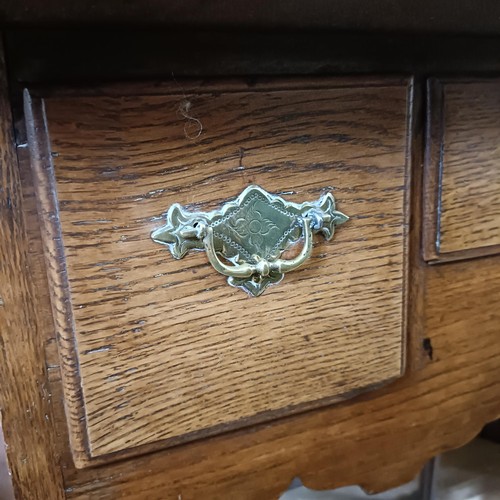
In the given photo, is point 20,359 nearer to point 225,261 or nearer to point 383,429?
point 225,261

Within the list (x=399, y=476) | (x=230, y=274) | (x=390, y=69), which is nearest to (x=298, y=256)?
(x=230, y=274)

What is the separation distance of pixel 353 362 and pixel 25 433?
0.25 metres

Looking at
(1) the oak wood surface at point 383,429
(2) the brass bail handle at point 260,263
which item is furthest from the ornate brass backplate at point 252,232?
(1) the oak wood surface at point 383,429

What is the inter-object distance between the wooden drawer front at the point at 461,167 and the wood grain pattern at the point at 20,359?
1.01 feet

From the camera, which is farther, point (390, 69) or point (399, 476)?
point (399, 476)

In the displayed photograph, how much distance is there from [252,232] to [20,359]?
17 centimetres

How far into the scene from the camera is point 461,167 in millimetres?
496

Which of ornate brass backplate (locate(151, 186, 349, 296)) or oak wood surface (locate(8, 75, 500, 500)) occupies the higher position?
ornate brass backplate (locate(151, 186, 349, 296))

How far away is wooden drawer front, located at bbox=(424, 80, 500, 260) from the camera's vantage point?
1.58 ft

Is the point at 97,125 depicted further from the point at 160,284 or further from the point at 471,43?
the point at 471,43

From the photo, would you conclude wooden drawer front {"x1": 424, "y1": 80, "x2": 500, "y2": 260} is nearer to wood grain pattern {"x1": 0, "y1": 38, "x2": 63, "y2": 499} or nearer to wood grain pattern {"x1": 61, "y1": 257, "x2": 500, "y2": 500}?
wood grain pattern {"x1": 61, "y1": 257, "x2": 500, "y2": 500}

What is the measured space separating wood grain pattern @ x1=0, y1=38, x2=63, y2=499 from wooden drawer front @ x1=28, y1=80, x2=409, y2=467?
2 cm

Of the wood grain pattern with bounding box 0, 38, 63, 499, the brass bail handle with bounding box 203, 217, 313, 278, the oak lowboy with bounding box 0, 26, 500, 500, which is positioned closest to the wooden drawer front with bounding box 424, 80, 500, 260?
the oak lowboy with bounding box 0, 26, 500, 500

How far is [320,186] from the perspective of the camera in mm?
437
